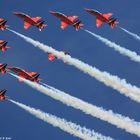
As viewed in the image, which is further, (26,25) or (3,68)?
(26,25)

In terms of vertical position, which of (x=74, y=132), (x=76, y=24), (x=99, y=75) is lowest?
(x=74, y=132)

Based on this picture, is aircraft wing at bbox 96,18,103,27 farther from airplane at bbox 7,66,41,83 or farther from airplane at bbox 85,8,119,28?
airplane at bbox 7,66,41,83

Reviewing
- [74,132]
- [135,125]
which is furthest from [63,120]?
[135,125]

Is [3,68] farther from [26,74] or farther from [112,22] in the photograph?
[112,22]

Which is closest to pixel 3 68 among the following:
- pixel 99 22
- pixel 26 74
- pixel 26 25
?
pixel 26 74

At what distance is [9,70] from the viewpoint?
454ft

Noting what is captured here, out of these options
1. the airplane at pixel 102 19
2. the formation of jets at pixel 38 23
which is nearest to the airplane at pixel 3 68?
the formation of jets at pixel 38 23

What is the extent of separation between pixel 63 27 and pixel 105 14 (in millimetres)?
8496

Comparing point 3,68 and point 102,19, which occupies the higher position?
point 102,19

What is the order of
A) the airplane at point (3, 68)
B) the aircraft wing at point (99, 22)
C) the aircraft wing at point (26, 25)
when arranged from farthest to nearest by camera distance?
the aircraft wing at point (26, 25)
the aircraft wing at point (99, 22)
the airplane at point (3, 68)

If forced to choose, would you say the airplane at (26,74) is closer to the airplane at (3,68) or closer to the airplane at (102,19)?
the airplane at (3,68)

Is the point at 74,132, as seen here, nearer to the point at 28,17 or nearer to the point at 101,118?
the point at 101,118

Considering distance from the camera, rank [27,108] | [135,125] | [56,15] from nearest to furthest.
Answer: [135,125] < [27,108] < [56,15]

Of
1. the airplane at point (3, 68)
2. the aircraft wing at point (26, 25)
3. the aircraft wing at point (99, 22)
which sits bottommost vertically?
the airplane at point (3, 68)
